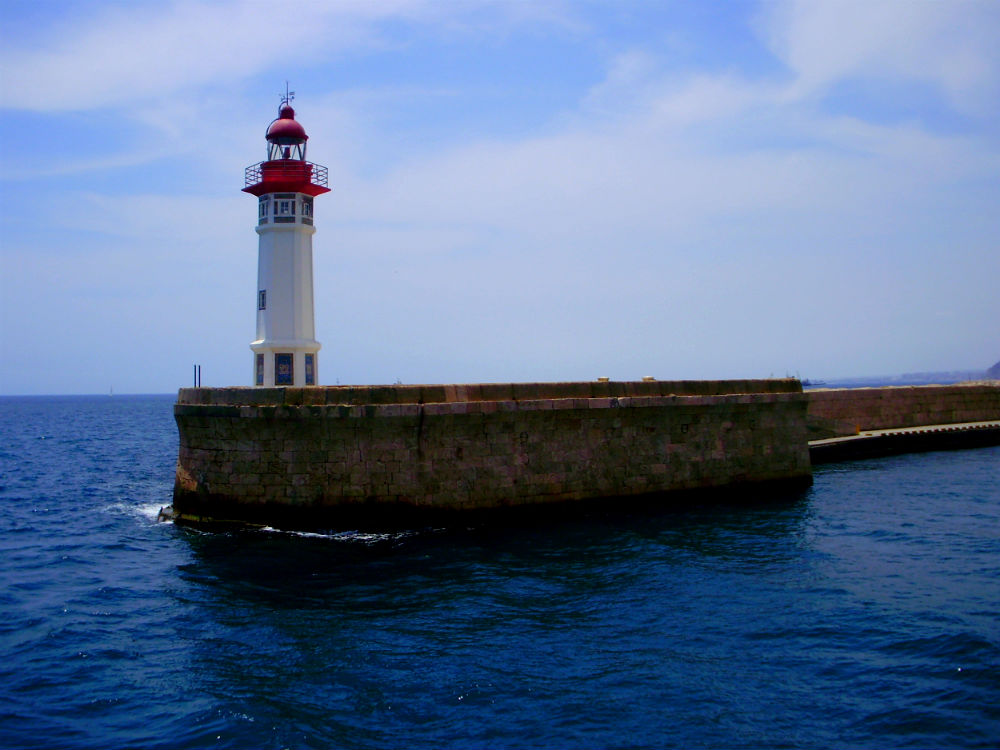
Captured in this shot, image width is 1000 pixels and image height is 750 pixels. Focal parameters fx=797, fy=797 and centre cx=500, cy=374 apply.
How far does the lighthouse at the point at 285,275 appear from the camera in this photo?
2089 centimetres

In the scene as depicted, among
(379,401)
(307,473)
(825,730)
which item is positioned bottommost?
(825,730)

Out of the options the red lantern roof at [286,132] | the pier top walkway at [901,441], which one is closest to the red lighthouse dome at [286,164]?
the red lantern roof at [286,132]

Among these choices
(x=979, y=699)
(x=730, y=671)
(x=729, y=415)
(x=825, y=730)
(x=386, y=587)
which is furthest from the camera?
(x=729, y=415)

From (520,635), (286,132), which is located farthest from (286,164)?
(520,635)

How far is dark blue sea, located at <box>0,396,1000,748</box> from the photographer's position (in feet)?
23.3

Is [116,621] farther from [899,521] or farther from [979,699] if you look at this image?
[899,521]

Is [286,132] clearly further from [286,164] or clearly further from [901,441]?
[901,441]

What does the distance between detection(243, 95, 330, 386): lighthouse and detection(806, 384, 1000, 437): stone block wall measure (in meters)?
15.6

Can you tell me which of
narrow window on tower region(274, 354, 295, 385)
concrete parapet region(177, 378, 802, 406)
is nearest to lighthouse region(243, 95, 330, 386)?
narrow window on tower region(274, 354, 295, 385)

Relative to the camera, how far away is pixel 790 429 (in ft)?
61.4

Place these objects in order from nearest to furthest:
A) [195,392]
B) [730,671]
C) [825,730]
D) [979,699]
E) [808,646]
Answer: [825,730], [979,699], [730,671], [808,646], [195,392]

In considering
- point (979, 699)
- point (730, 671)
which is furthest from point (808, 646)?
point (979, 699)

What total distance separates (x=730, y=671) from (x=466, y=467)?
285 inches

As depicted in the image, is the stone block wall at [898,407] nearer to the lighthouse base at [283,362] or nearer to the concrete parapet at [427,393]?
the concrete parapet at [427,393]
